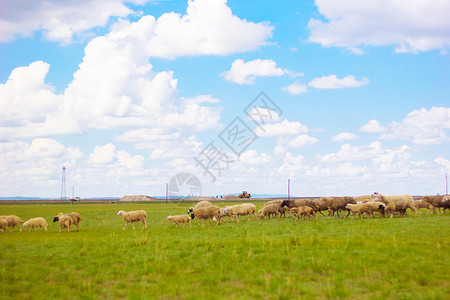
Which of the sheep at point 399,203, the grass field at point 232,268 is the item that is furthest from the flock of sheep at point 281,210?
the grass field at point 232,268

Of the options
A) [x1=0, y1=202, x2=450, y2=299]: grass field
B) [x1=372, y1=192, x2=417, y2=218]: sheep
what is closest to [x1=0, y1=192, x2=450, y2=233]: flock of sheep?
[x1=372, y1=192, x2=417, y2=218]: sheep

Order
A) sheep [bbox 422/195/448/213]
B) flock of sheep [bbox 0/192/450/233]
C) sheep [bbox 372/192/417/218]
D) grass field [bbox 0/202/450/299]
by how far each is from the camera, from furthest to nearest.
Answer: sheep [bbox 422/195/448/213], sheep [bbox 372/192/417/218], flock of sheep [bbox 0/192/450/233], grass field [bbox 0/202/450/299]

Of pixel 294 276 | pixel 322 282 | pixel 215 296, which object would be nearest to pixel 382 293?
pixel 322 282

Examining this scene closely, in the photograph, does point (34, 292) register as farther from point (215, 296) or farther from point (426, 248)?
point (426, 248)

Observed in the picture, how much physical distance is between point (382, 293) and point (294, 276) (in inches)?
106

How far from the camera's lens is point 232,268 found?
1227cm

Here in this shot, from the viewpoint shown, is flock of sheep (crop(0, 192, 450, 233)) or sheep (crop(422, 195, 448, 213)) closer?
flock of sheep (crop(0, 192, 450, 233))

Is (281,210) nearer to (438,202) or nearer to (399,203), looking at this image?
(399,203)

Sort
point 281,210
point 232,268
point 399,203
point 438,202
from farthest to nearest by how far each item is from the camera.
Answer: point 438,202 → point 281,210 → point 399,203 → point 232,268

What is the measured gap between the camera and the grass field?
9828mm

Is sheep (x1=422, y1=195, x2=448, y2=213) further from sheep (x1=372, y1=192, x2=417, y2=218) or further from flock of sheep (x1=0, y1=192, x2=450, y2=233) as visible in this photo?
sheep (x1=372, y1=192, x2=417, y2=218)

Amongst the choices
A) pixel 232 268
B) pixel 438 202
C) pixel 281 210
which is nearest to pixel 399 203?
pixel 438 202

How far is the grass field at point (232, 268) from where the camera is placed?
32.2ft

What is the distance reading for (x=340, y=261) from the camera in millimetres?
12617
